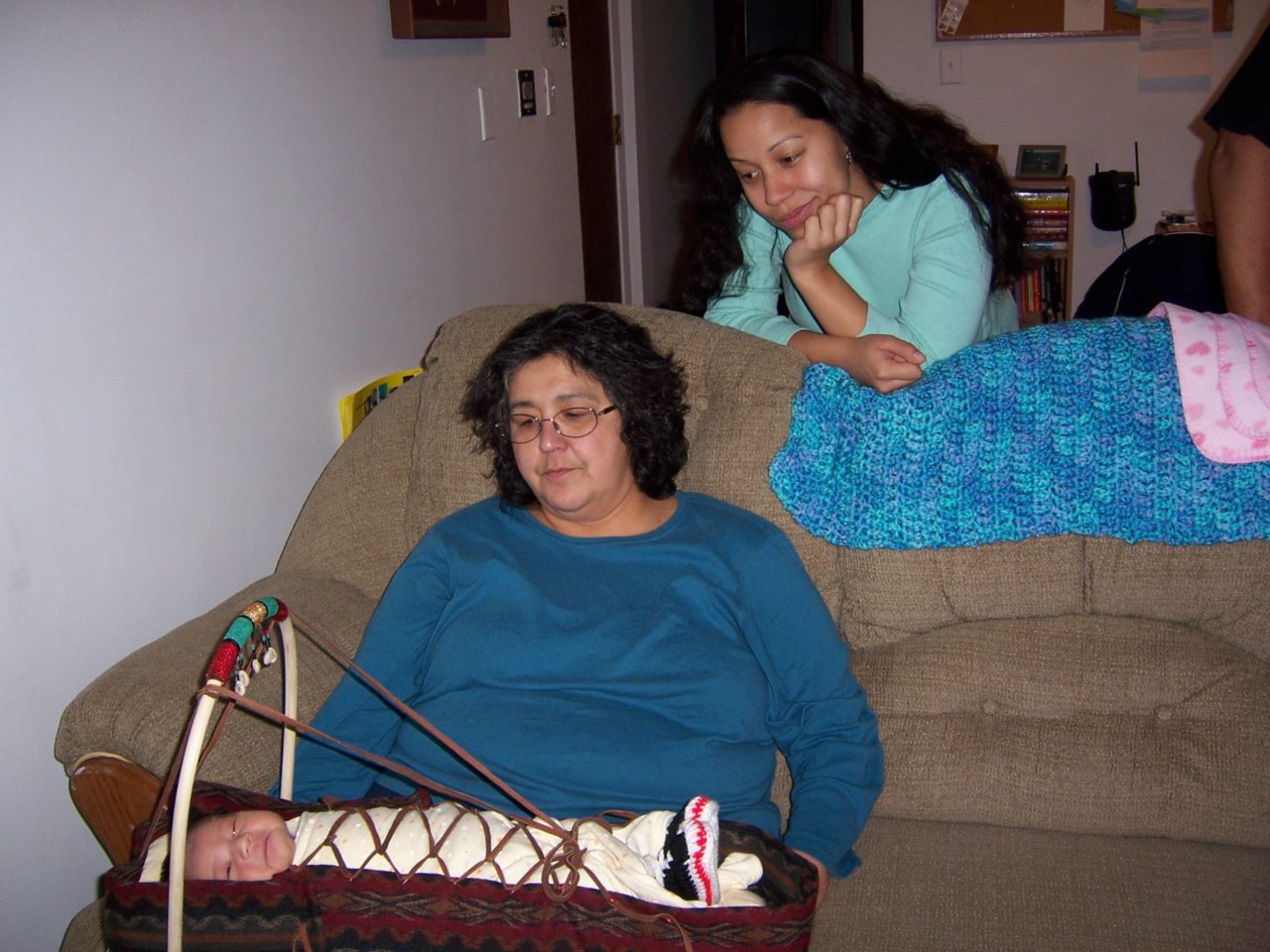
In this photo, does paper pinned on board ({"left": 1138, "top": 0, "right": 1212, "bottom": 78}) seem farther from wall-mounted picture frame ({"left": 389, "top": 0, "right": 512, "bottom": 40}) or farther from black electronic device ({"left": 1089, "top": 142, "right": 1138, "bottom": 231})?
wall-mounted picture frame ({"left": 389, "top": 0, "right": 512, "bottom": 40})

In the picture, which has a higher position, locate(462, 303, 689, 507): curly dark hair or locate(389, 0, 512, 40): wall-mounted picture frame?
locate(389, 0, 512, 40): wall-mounted picture frame

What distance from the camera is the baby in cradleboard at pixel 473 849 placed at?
1.11m

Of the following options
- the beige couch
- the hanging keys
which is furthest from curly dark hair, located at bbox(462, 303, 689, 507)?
the hanging keys

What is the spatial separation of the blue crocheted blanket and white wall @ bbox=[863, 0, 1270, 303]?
3.04m

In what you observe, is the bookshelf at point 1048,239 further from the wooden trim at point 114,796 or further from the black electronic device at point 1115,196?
the wooden trim at point 114,796

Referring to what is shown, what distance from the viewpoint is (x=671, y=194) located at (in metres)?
4.64

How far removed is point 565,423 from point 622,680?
360mm

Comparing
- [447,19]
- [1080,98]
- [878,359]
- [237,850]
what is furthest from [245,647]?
[1080,98]

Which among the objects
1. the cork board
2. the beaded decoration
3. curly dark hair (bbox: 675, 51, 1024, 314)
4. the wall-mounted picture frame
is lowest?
the beaded decoration

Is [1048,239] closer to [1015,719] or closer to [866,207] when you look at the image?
[866,207]

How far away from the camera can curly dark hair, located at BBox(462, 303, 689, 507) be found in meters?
1.51

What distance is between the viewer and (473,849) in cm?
116

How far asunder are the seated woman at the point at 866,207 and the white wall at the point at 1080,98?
2741 mm

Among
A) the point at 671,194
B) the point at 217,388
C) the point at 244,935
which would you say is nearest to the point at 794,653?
the point at 244,935
